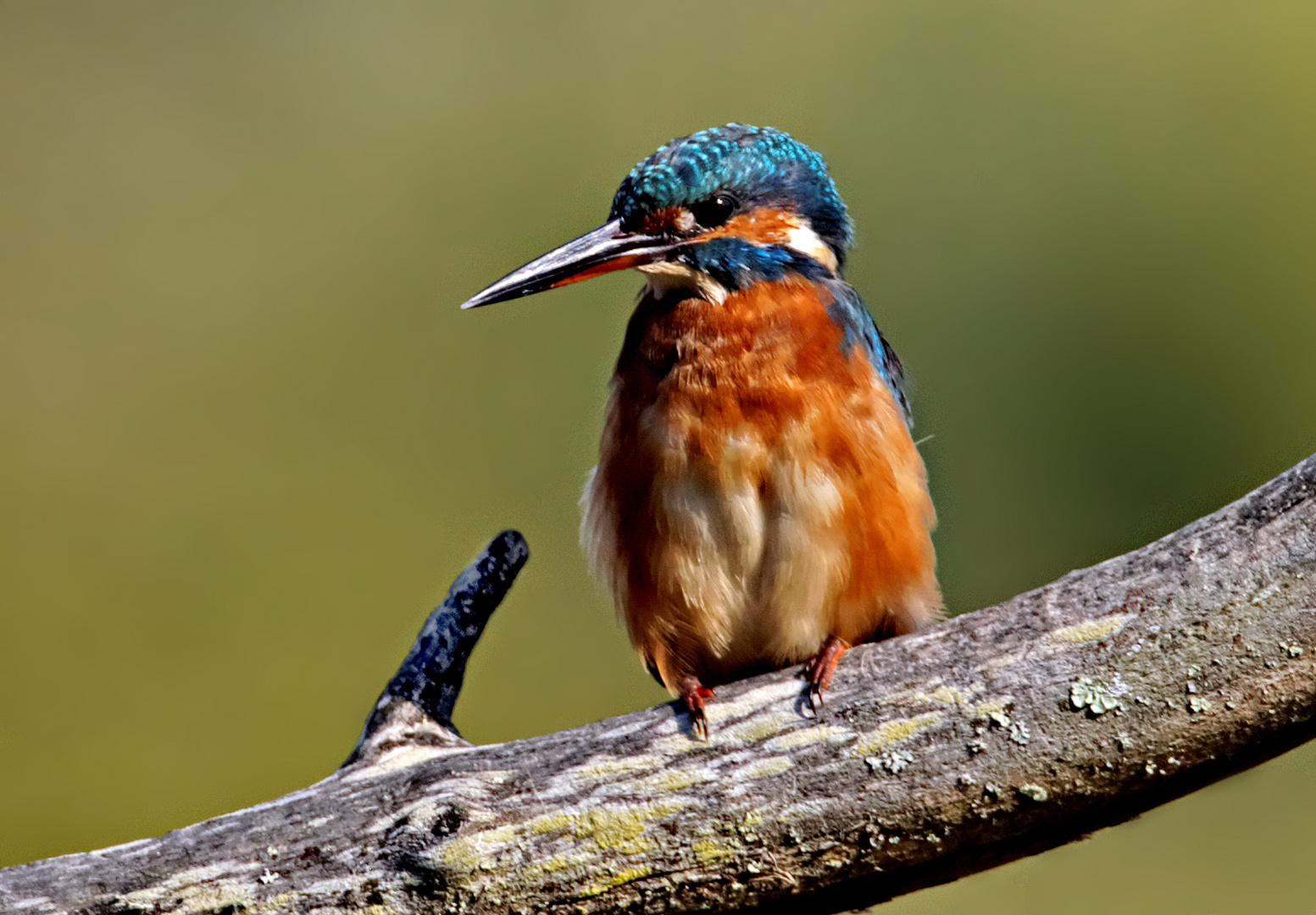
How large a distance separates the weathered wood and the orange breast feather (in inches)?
14.0

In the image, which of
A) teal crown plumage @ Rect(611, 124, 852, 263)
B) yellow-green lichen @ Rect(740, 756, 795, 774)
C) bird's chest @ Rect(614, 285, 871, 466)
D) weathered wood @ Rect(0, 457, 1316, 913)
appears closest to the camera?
weathered wood @ Rect(0, 457, 1316, 913)

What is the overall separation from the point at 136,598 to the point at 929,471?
386 centimetres

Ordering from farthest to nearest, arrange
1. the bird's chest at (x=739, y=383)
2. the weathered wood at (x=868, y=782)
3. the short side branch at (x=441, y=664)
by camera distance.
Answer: the bird's chest at (x=739, y=383), the short side branch at (x=441, y=664), the weathered wood at (x=868, y=782)

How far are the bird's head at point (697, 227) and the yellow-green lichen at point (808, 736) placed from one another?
89 cm

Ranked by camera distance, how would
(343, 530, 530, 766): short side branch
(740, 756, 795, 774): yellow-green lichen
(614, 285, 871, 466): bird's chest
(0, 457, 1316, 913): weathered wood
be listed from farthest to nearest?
(614, 285, 871, 466): bird's chest, (343, 530, 530, 766): short side branch, (740, 756, 795, 774): yellow-green lichen, (0, 457, 1316, 913): weathered wood

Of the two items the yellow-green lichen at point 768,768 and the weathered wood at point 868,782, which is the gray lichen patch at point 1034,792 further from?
the yellow-green lichen at point 768,768

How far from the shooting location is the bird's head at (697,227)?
258 centimetres

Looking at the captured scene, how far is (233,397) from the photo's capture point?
19.6 feet

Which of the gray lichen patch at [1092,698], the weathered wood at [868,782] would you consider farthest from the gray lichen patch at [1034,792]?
the gray lichen patch at [1092,698]

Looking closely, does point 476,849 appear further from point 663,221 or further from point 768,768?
point 663,221

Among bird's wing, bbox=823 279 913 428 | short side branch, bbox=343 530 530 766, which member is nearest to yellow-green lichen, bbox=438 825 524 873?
short side branch, bbox=343 530 530 766

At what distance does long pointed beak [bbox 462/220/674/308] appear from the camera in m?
2.59

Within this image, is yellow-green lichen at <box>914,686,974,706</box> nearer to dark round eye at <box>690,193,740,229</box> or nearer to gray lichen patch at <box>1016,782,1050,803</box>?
gray lichen patch at <box>1016,782,1050,803</box>

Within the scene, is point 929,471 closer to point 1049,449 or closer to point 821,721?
point 821,721
